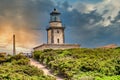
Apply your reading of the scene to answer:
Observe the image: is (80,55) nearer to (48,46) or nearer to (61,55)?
(61,55)

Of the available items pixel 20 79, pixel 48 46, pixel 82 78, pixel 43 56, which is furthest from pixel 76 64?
pixel 48 46

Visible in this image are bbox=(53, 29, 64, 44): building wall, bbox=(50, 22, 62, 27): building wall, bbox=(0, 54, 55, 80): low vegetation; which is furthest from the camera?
bbox=(53, 29, 64, 44): building wall

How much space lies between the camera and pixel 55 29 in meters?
71.1

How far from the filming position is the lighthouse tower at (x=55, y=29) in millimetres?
70500

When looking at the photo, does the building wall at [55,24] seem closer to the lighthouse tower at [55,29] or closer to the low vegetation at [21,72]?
the lighthouse tower at [55,29]

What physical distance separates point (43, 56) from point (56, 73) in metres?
9.24

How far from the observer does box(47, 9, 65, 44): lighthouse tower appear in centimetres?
7050

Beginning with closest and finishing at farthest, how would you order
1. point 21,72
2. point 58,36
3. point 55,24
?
1. point 21,72
2. point 55,24
3. point 58,36

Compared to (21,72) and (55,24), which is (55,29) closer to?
(55,24)

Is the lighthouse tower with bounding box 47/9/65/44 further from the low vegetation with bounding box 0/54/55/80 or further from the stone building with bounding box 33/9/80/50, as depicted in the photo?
the low vegetation with bounding box 0/54/55/80

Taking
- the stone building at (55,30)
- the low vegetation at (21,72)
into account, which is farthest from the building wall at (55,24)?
the low vegetation at (21,72)

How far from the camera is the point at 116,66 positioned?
90.2ft

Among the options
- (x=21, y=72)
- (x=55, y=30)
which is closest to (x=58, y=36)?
(x=55, y=30)

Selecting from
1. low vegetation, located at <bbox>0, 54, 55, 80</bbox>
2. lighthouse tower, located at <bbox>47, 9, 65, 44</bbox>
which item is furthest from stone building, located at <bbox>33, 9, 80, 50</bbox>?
low vegetation, located at <bbox>0, 54, 55, 80</bbox>
